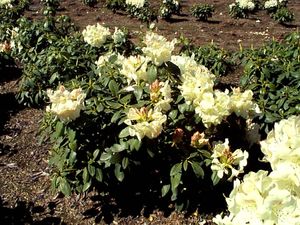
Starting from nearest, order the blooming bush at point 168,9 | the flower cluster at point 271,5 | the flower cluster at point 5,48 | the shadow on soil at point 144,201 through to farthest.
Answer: the shadow on soil at point 144,201, the flower cluster at point 5,48, the blooming bush at point 168,9, the flower cluster at point 271,5

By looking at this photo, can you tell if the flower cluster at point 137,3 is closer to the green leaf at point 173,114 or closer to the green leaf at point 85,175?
the green leaf at point 173,114

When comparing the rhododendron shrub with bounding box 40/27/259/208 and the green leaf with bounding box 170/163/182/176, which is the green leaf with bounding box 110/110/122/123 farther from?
the green leaf with bounding box 170/163/182/176

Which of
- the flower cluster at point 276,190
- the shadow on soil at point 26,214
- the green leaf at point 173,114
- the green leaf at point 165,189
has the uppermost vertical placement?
the flower cluster at point 276,190

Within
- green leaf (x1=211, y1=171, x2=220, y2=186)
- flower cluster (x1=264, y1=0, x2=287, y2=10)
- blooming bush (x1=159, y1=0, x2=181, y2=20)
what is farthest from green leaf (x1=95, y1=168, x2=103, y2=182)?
flower cluster (x1=264, y1=0, x2=287, y2=10)

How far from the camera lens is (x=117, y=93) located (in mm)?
3572

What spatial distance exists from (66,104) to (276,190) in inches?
68.5

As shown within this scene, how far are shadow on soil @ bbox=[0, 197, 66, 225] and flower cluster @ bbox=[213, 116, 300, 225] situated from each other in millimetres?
2256

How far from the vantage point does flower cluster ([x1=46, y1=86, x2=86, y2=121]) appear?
310 centimetres

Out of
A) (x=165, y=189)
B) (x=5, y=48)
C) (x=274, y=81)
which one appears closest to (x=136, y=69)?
(x=165, y=189)

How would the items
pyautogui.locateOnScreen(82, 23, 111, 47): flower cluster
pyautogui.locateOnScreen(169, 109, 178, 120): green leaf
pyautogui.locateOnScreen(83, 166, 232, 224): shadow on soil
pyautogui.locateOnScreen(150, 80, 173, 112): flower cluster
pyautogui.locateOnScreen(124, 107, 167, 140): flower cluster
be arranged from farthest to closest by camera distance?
1. pyautogui.locateOnScreen(82, 23, 111, 47): flower cluster
2. pyautogui.locateOnScreen(83, 166, 232, 224): shadow on soil
3. pyautogui.locateOnScreen(169, 109, 178, 120): green leaf
4. pyautogui.locateOnScreen(150, 80, 173, 112): flower cluster
5. pyautogui.locateOnScreen(124, 107, 167, 140): flower cluster

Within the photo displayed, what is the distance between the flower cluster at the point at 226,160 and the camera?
121 inches

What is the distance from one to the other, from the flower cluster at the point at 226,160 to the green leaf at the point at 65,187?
1220 millimetres

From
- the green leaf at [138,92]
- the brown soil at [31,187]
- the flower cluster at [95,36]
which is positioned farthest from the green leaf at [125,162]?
the flower cluster at [95,36]

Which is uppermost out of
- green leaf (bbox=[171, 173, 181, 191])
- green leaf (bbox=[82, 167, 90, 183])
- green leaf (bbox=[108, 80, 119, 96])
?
green leaf (bbox=[108, 80, 119, 96])
